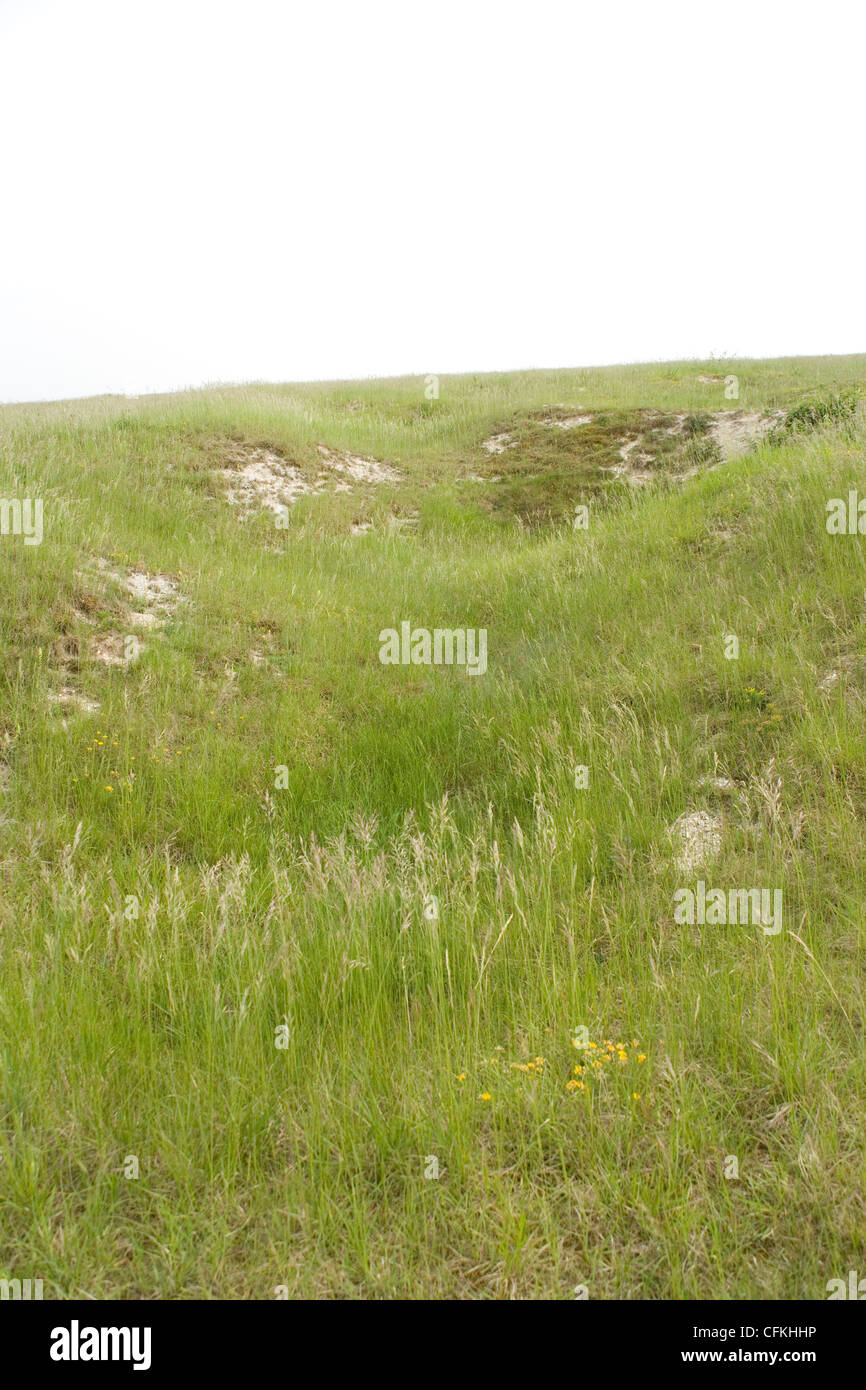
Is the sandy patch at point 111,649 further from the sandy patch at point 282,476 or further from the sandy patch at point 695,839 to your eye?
the sandy patch at point 282,476

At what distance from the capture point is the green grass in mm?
2379

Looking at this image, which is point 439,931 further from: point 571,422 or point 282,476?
point 571,422

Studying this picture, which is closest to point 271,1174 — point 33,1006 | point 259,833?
point 33,1006

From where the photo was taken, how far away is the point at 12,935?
3.86m

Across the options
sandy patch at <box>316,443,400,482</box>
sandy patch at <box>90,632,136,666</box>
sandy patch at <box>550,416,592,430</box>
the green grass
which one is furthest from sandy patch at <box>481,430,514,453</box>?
sandy patch at <box>90,632,136,666</box>

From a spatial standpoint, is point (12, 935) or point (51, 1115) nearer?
point (51, 1115)

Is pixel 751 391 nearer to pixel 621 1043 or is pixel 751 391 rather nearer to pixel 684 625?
pixel 684 625

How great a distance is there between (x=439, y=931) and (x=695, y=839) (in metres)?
1.67

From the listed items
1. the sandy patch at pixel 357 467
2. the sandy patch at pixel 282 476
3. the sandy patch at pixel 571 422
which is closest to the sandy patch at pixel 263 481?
the sandy patch at pixel 282 476

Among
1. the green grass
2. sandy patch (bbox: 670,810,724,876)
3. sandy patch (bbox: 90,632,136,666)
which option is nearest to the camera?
the green grass

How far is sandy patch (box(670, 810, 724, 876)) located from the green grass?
8 centimetres

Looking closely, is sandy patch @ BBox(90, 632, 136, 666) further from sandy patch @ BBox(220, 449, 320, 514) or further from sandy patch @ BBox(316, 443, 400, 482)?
sandy patch @ BBox(316, 443, 400, 482)

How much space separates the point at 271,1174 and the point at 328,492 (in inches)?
523

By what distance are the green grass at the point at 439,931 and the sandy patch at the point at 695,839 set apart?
3.0 inches
